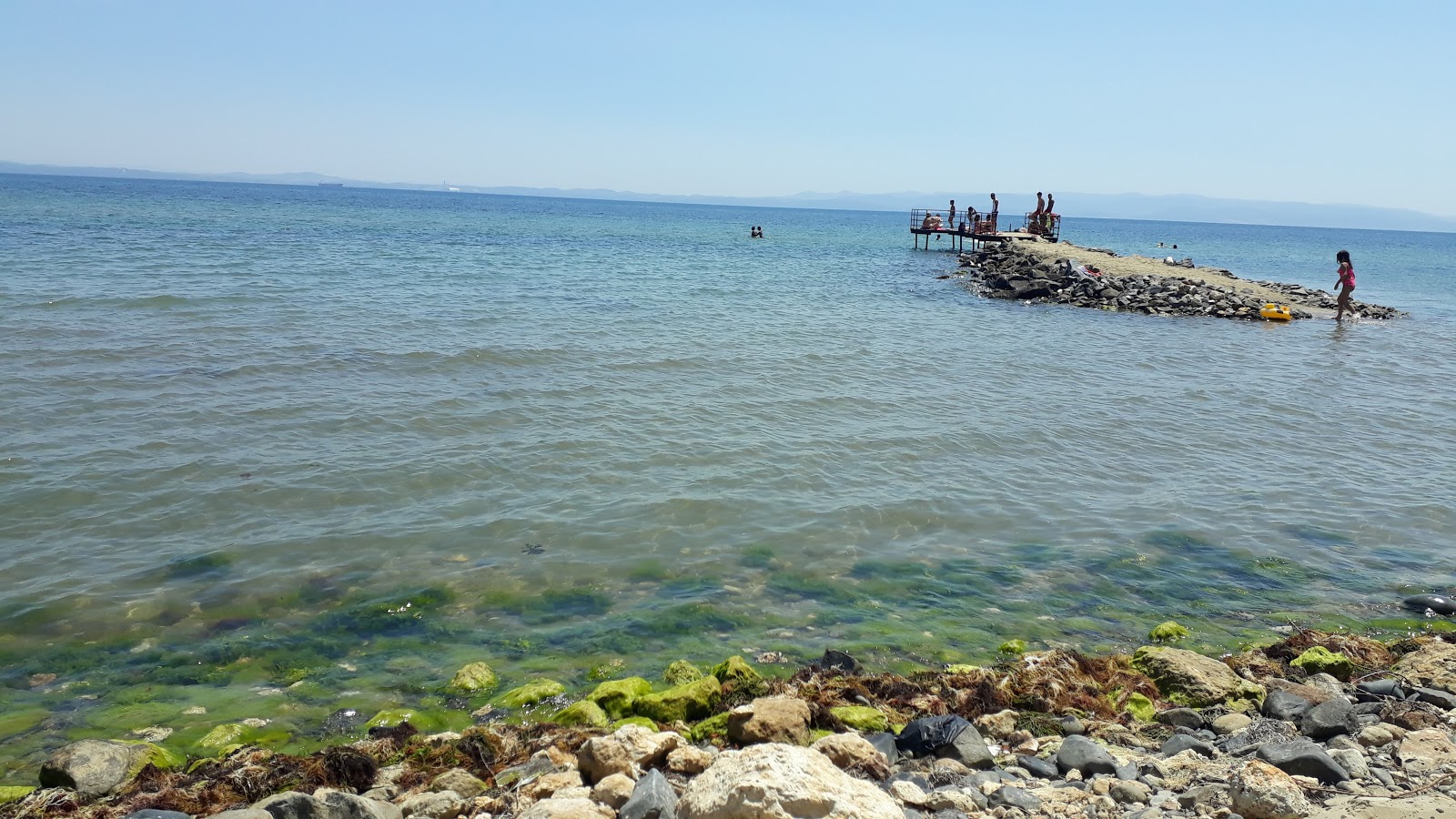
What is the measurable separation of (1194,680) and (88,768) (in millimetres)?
7117

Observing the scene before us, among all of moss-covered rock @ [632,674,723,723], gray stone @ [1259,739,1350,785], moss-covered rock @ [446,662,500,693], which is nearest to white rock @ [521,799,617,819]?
moss-covered rock @ [632,674,723,723]

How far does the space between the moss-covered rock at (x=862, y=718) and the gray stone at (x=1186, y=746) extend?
5.62 feet

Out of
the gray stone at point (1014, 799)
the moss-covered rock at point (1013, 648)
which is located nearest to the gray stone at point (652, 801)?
the gray stone at point (1014, 799)

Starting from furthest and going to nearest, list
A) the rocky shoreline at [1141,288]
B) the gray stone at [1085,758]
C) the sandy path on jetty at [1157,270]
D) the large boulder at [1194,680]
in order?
1. the sandy path on jetty at [1157,270]
2. the rocky shoreline at [1141,288]
3. the large boulder at [1194,680]
4. the gray stone at [1085,758]

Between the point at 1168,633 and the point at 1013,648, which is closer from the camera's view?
the point at 1013,648

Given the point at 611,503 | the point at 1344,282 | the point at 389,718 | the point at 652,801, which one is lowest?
the point at 389,718

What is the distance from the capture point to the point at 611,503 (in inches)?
395

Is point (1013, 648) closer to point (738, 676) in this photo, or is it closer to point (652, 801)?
point (738, 676)

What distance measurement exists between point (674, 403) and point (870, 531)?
17.9ft

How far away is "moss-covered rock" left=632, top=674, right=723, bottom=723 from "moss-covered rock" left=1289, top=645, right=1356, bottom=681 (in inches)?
180

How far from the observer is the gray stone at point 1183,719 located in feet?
20.1

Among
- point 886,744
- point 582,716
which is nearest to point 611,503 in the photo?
point 582,716

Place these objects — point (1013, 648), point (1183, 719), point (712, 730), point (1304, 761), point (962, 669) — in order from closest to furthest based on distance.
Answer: point (1304, 761) → point (712, 730) → point (1183, 719) → point (962, 669) → point (1013, 648)

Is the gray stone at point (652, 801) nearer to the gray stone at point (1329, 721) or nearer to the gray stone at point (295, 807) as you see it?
the gray stone at point (295, 807)
